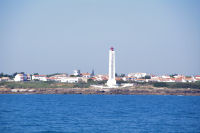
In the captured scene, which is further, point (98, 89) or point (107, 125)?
point (98, 89)

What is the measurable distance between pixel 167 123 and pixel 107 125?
4040 mm

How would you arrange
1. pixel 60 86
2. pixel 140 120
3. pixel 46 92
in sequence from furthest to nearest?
pixel 60 86 → pixel 46 92 → pixel 140 120

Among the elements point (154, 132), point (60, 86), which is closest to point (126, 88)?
point (60, 86)

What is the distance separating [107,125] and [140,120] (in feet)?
11.5

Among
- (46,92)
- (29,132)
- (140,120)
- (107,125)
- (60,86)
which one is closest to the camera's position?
(29,132)

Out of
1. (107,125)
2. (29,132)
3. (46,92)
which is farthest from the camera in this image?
(46,92)

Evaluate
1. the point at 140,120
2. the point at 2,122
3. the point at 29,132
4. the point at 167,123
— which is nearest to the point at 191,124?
the point at 167,123

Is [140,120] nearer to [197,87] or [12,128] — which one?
[12,128]

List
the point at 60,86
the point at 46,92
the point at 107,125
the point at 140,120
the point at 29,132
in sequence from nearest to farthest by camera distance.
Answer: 1. the point at 29,132
2. the point at 107,125
3. the point at 140,120
4. the point at 46,92
5. the point at 60,86

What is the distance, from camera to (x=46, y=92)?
240ft

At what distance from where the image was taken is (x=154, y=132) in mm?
20891

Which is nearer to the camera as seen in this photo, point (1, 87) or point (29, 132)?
point (29, 132)

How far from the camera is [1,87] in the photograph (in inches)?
3012

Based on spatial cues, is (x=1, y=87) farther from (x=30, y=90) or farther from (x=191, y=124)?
(x=191, y=124)
